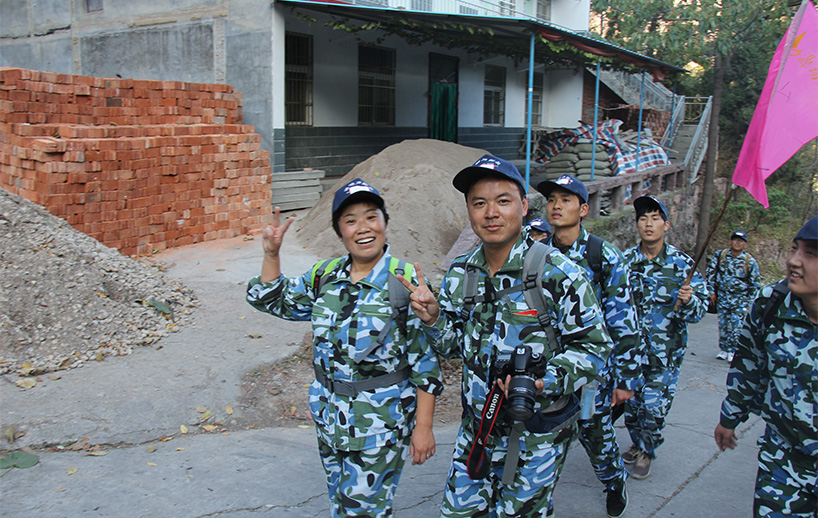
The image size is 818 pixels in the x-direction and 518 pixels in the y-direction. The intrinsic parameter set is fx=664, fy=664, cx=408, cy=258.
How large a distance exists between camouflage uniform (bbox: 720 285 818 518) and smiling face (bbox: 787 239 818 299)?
0.10 meters

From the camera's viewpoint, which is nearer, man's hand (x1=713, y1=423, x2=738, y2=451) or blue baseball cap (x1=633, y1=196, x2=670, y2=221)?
man's hand (x1=713, y1=423, x2=738, y2=451)

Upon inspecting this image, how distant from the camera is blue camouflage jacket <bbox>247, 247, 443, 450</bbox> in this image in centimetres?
277

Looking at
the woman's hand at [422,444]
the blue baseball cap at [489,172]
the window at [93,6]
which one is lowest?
the woman's hand at [422,444]

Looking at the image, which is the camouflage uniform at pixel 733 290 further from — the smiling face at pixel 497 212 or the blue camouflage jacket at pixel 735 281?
the smiling face at pixel 497 212

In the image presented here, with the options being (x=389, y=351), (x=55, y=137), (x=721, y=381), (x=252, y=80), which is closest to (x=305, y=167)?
(x=252, y=80)

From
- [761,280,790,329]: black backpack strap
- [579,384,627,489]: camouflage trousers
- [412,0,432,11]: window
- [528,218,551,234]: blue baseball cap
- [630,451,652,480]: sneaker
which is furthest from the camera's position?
[412,0,432,11]: window

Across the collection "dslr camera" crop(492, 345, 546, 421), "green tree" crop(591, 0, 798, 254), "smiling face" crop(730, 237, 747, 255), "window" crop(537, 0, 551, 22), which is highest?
"window" crop(537, 0, 551, 22)

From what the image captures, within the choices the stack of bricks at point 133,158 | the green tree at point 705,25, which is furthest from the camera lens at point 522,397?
the green tree at point 705,25

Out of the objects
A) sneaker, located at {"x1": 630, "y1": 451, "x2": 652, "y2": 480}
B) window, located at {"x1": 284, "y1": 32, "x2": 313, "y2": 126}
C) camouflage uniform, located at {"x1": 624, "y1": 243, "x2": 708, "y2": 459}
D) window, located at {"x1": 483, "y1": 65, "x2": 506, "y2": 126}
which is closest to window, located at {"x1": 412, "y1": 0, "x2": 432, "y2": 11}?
window, located at {"x1": 483, "y1": 65, "x2": 506, "y2": 126}

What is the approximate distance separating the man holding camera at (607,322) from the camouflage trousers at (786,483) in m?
0.85

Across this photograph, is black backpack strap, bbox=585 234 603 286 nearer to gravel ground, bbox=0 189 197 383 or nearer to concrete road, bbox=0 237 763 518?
concrete road, bbox=0 237 763 518

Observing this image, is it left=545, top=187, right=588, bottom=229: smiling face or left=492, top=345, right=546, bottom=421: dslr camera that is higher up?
left=545, top=187, right=588, bottom=229: smiling face

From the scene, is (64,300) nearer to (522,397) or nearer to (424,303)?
(424,303)

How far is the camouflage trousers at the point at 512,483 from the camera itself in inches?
106
